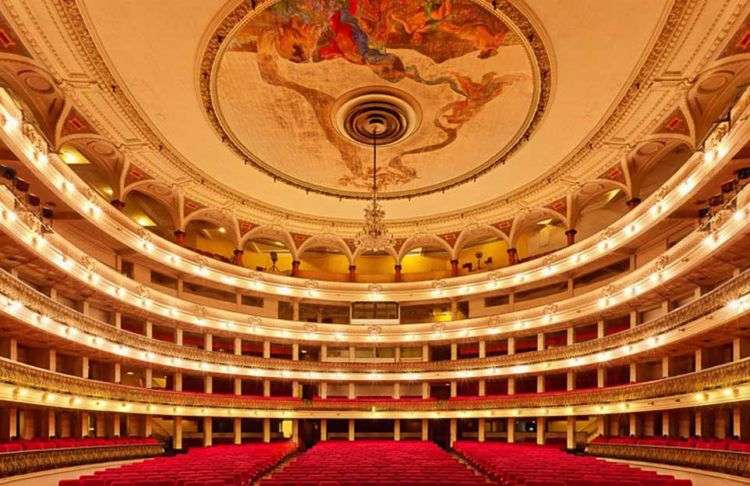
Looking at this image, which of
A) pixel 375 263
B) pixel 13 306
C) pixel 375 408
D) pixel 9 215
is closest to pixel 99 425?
pixel 13 306

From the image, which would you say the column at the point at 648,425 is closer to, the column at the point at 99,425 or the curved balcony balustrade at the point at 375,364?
the curved balcony balustrade at the point at 375,364

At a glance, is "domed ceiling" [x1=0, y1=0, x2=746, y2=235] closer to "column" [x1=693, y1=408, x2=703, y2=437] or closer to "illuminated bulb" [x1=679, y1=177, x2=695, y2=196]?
"illuminated bulb" [x1=679, y1=177, x2=695, y2=196]

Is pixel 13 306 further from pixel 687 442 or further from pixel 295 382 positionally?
pixel 687 442

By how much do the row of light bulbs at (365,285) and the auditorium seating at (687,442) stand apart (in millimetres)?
7013

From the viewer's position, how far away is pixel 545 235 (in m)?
28.4

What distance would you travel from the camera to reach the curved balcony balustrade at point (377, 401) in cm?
1366

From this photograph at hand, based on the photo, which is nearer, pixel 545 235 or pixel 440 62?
pixel 440 62

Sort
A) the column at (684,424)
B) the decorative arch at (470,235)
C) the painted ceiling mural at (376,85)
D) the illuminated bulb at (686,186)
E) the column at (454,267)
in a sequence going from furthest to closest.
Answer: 1. the column at (454,267)
2. the decorative arch at (470,235)
3. the column at (684,424)
4. the illuminated bulb at (686,186)
5. the painted ceiling mural at (376,85)

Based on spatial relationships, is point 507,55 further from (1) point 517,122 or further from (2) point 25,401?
(2) point 25,401

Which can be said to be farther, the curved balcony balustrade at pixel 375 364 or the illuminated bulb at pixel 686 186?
the illuminated bulb at pixel 686 186

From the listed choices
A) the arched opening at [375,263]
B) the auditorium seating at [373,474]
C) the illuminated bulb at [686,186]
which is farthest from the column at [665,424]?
the arched opening at [375,263]

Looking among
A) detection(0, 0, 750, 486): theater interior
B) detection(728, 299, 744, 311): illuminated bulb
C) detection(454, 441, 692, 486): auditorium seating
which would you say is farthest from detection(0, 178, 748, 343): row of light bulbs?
detection(454, 441, 692, 486): auditorium seating

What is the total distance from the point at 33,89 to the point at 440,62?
11415mm

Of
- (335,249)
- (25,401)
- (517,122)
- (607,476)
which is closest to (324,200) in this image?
(335,249)
